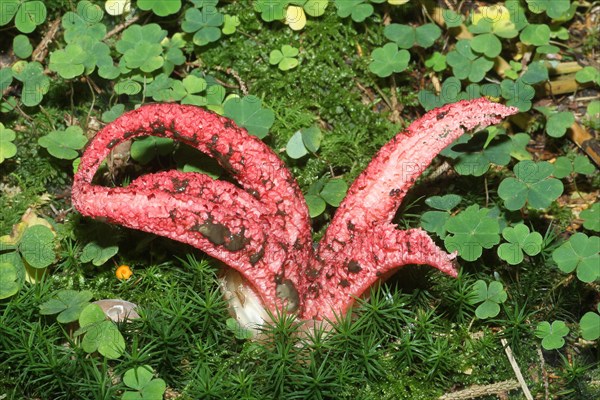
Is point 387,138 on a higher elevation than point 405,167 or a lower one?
lower

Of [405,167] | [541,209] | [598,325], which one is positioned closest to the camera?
[405,167]

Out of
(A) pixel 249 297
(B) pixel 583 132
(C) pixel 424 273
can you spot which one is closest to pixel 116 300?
(A) pixel 249 297

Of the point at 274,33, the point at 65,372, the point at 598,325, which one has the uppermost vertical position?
the point at 274,33

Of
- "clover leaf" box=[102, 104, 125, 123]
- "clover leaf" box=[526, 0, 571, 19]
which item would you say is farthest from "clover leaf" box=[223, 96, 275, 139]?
"clover leaf" box=[526, 0, 571, 19]

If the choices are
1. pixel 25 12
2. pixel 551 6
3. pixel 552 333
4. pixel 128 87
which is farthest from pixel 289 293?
pixel 551 6

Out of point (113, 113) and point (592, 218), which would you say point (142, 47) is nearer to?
point (113, 113)

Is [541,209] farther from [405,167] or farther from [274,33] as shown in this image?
[274,33]
